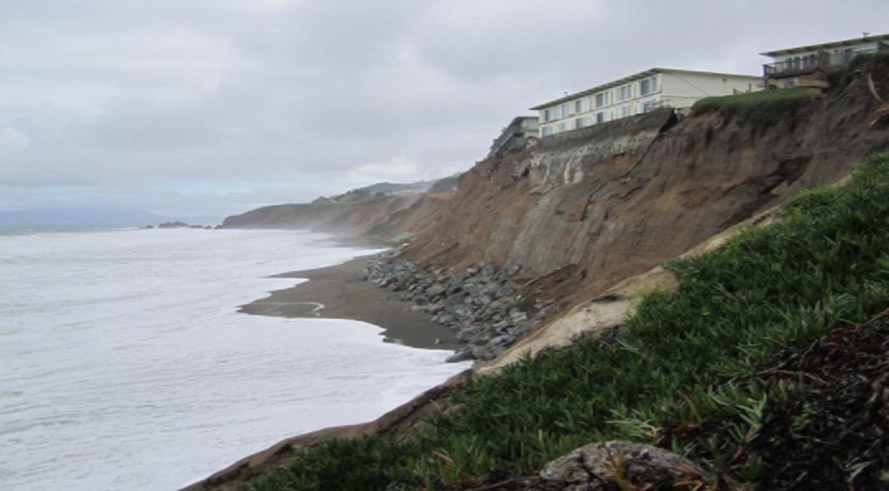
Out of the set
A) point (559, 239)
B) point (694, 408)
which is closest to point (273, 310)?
point (559, 239)

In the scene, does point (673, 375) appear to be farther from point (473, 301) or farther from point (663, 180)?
point (473, 301)

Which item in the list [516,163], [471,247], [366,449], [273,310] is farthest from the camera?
[516,163]

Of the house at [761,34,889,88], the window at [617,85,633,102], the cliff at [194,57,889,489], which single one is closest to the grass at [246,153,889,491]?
the cliff at [194,57,889,489]

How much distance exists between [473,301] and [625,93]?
18270mm

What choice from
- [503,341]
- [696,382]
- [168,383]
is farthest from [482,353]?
[696,382]

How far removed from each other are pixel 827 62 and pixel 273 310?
2545 centimetres

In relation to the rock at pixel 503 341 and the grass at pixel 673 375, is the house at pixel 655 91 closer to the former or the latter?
the rock at pixel 503 341

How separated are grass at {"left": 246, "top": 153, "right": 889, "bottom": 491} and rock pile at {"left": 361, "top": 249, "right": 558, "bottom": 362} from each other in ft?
26.6

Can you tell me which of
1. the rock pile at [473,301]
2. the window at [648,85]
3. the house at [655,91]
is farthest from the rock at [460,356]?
the window at [648,85]

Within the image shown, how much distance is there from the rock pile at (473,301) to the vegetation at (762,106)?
302 inches

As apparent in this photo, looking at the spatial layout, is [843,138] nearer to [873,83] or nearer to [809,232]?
[873,83]

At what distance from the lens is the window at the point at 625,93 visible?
33125 millimetres

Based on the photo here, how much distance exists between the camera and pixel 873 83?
13961mm

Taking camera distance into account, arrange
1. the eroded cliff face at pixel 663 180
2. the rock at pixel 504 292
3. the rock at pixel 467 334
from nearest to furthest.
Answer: the eroded cliff face at pixel 663 180 → the rock at pixel 467 334 → the rock at pixel 504 292
